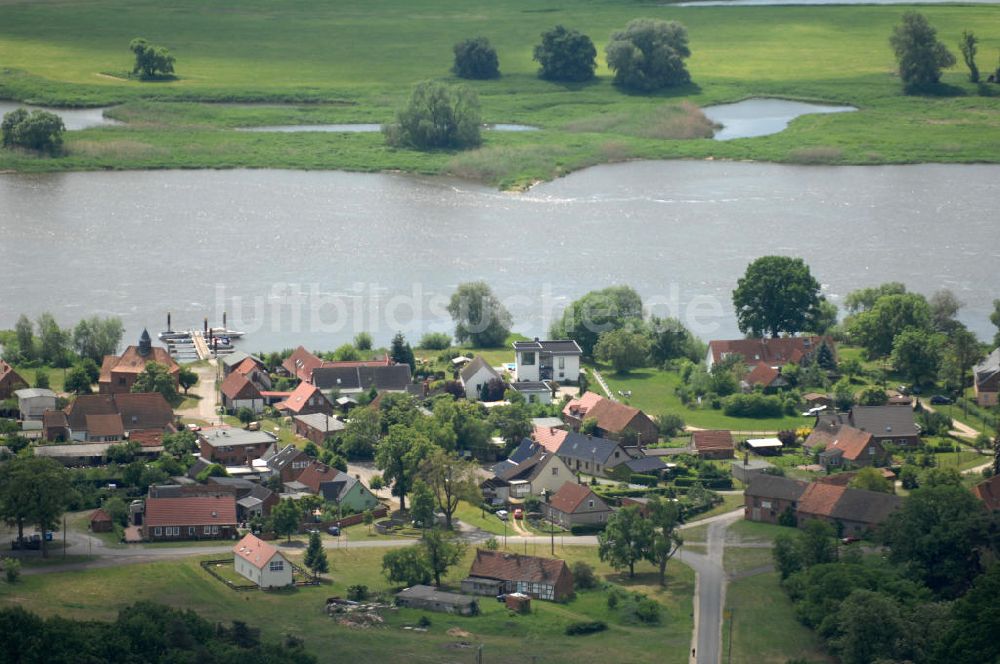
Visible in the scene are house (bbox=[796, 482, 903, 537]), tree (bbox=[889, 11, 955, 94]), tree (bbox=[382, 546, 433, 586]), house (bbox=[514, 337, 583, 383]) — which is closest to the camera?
tree (bbox=[382, 546, 433, 586])

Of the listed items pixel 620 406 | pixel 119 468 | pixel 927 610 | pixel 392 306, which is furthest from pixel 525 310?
pixel 927 610

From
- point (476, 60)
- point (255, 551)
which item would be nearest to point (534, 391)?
point (255, 551)

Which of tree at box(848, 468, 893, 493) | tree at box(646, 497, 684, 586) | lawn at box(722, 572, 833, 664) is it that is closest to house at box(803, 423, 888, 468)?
tree at box(848, 468, 893, 493)

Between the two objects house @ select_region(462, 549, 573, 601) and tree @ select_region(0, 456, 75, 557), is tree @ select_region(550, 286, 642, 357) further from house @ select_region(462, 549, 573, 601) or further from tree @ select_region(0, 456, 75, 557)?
tree @ select_region(0, 456, 75, 557)

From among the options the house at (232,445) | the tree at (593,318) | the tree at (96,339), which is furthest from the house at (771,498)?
the tree at (96,339)

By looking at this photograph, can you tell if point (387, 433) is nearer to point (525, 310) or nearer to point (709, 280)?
point (525, 310)

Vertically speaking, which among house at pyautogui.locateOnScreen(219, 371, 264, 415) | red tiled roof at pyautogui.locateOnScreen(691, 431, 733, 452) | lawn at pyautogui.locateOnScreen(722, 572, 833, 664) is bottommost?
lawn at pyautogui.locateOnScreen(722, 572, 833, 664)
